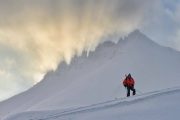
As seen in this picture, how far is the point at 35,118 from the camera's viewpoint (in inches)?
1639

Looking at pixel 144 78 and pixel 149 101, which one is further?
pixel 144 78

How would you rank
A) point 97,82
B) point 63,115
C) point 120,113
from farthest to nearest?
point 97,82 < point 63,115 < point 120,113

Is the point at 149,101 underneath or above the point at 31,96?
underneath

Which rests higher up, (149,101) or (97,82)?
(97,82)

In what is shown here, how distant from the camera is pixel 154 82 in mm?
189625

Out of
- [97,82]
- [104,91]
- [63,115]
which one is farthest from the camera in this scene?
[97,82]

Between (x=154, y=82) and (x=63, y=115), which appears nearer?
(x=63, y=115)

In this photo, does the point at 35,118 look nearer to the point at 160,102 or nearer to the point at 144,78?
the point at 160,102

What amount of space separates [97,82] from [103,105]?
150873 mm

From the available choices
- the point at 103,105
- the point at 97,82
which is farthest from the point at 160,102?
the point at 97,82

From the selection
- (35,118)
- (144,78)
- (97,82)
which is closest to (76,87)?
(97,82)

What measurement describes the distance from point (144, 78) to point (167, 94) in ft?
503

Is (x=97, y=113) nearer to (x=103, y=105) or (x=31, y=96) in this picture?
(x=103, y=105)

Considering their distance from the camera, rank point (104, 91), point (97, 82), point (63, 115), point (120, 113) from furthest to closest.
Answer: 1. point (97, 82)
2. point (104, 91)
3. point (63, 115)
4. point (120, 113)
